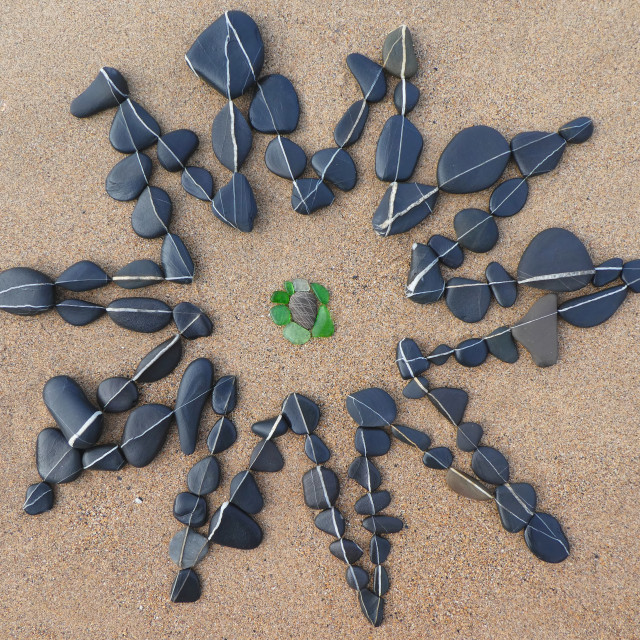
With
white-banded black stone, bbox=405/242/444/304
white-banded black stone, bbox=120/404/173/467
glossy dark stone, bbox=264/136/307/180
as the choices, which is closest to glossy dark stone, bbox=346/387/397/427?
white-banded black stone, bbox=405/242/444/304

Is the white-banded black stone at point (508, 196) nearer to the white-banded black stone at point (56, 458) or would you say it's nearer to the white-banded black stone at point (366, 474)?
the white-banded black stone at point (366, 474)

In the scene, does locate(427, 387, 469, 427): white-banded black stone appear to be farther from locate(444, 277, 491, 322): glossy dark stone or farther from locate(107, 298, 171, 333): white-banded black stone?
locate(107, 298, 171, 333): white-banded black stone

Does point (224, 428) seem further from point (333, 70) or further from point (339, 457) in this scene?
point (333, 70)

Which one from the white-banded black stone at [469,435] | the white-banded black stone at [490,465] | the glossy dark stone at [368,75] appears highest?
the glossy dark stone at [368,75]

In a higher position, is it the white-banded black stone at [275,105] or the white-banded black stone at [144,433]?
the white-banded black stone at [275,105]

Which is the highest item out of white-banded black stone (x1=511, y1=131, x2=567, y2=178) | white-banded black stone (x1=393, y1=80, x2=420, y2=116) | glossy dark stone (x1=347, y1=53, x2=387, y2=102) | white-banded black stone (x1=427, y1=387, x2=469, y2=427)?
glossy dark stone (x1=347, y1=53, x2=387, y2=102)

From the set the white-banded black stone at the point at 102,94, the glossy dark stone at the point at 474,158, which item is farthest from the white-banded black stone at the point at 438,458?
the white-banded black stone at the point at 102,94

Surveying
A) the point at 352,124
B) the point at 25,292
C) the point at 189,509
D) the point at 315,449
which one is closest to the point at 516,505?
the point at 315,449

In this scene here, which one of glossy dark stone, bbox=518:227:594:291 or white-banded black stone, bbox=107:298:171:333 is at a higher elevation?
white-banded black stone, bbox=107:298:171:333
